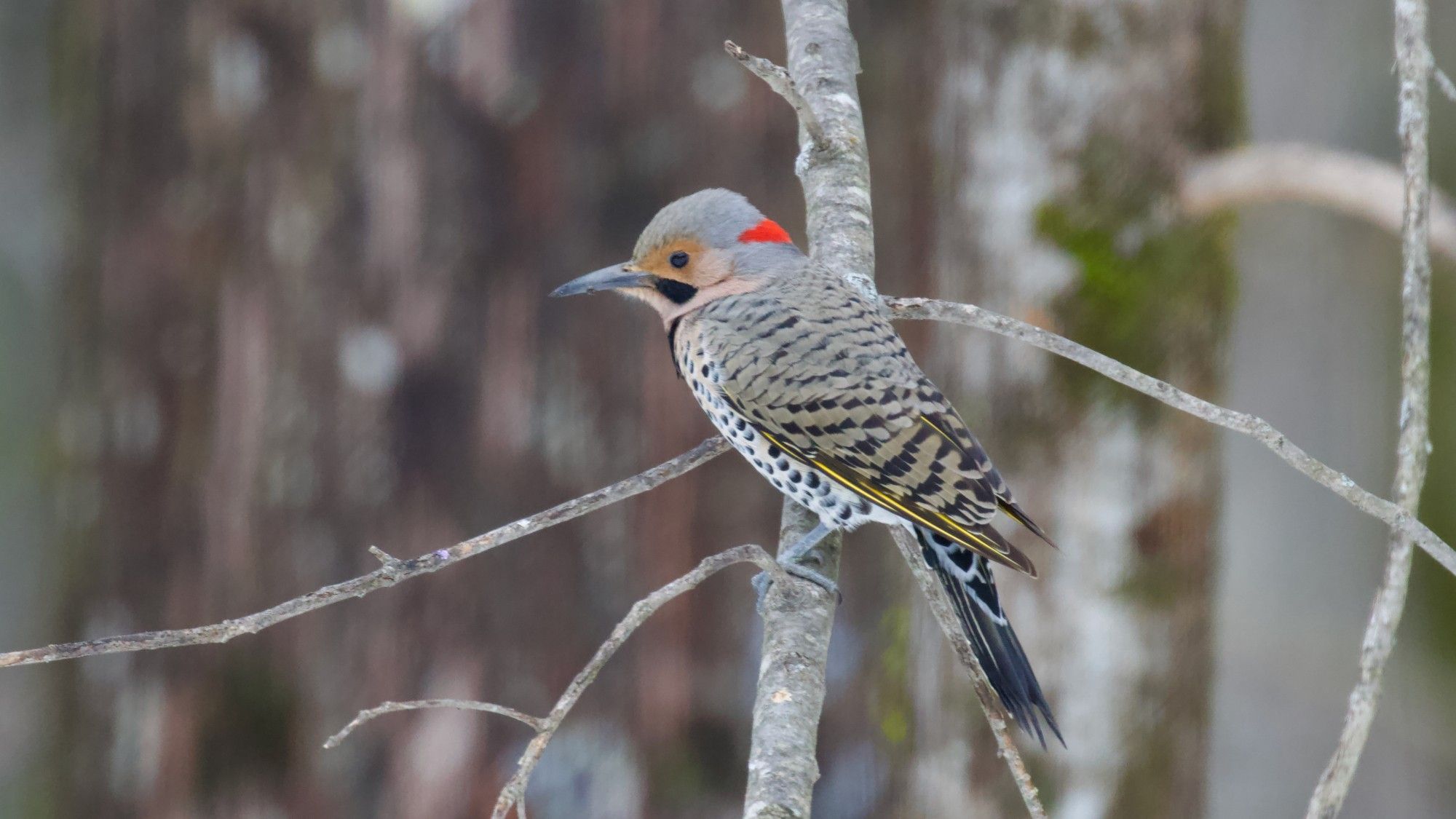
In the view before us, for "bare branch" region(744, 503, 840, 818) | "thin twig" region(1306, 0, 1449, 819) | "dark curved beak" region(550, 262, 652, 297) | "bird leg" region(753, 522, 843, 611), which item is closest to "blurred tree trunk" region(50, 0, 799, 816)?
"dark curved beak" region(550, 262, 652, 297)

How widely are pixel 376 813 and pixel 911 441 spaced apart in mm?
1457

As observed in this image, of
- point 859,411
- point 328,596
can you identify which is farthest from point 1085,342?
point 328,596

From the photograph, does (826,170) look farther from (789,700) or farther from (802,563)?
(789,700)

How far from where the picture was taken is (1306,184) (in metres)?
2.86

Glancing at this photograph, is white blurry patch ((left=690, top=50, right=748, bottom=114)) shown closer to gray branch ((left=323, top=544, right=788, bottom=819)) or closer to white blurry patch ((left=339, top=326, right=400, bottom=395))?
white blurry patch ((left=339, top=326, right=400, bottom=395))

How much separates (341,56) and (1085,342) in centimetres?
188

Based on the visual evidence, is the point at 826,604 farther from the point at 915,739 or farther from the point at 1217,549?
the point at 1217,549

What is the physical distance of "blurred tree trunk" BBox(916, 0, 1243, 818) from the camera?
3064 millimetres

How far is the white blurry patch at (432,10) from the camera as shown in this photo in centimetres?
278

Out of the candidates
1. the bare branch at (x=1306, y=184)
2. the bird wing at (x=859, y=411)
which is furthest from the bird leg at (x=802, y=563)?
the bare branch at (x=1306, y=184)

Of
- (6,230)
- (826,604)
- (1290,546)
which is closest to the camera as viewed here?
(826,604)

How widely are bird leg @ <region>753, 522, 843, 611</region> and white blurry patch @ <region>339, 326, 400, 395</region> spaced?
3.09ft

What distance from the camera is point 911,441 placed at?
2.49 metres

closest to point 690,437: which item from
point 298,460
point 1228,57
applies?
point 298,460
